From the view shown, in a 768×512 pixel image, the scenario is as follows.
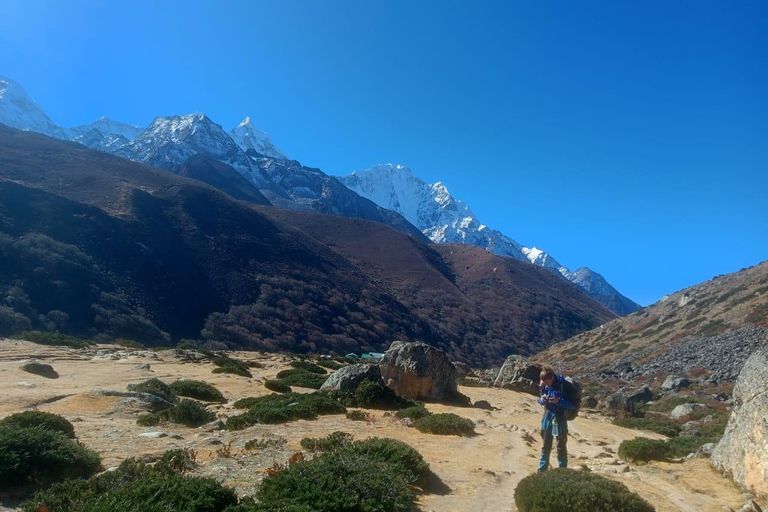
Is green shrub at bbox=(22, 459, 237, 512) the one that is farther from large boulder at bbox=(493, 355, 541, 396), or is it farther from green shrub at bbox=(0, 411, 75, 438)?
large boulder at bbox=(493, 355, 541, 396)

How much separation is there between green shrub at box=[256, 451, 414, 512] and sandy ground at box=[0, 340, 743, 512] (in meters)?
0.71

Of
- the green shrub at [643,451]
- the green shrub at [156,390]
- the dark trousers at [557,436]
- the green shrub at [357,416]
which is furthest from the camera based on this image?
the green shrub at [156,390]

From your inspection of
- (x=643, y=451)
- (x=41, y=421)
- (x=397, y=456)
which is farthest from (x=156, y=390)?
(x=643, y=451)

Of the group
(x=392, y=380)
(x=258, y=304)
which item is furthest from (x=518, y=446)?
(x=258, y=304)

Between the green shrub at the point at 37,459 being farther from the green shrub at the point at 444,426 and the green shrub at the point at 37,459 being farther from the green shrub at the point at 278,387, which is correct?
the green shrub at the point at 278,387

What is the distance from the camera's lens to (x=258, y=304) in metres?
66.5

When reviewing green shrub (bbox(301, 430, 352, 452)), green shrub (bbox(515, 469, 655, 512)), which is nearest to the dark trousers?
green shrub (bbox(515, 469, 655, 512))

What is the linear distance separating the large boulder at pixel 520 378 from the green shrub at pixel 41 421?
22.1 m

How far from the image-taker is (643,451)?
10.4m

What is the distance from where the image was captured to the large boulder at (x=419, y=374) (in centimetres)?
1950

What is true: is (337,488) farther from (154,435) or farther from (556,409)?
(154,435)

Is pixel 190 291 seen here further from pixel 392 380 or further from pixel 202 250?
pixel 392 380

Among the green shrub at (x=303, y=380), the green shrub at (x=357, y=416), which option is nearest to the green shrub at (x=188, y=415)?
the green shrub at (x=357, y=416)

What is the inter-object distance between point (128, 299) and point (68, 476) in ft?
177
